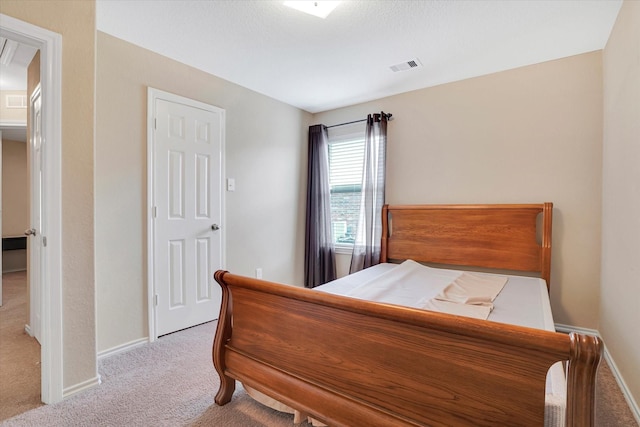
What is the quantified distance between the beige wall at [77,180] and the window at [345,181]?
2.60 meters

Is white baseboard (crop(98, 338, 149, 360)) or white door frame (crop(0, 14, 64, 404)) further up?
white door frame (crop(0, 14, 64, 404))

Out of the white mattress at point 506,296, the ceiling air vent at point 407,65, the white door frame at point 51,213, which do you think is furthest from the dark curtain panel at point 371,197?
the white door frame at point 51,213

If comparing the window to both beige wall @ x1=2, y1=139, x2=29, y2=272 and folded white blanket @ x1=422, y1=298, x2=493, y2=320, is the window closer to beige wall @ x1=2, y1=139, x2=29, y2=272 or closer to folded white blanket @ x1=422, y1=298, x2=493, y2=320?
folded white blanket @ x1=422, y1=298, x2=493, y2=320

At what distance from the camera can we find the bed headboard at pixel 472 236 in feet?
8.51

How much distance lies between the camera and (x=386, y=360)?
1.16 meters

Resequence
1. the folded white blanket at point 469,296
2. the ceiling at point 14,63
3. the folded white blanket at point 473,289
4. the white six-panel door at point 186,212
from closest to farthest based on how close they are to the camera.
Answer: the folded white blanket at point 469,296
the folded white blanket at point 473,289
the ceiling at point 14,63
the white six-panel door at point 186,212

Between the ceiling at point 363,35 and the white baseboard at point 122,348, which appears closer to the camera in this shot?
the ceiling at point 363,35

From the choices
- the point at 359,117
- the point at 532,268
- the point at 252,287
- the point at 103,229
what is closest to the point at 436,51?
the point at 359,117

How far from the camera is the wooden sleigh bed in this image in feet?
2.95

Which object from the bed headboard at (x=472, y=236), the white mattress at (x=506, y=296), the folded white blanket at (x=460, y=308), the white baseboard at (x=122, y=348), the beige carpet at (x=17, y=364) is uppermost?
the bed headboard at (x=472, y=236)

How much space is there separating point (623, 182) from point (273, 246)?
120 inches

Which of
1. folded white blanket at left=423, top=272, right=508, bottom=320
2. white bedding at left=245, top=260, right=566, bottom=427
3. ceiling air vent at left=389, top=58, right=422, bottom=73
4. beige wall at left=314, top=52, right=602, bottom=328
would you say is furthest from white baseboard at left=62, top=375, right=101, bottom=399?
ceiling air vent at left=389, top=58, right=422, bottom=73

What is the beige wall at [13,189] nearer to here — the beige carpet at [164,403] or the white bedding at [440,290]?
the beige carpet at [164,403]

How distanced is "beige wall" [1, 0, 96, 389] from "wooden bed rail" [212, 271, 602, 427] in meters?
0.87
